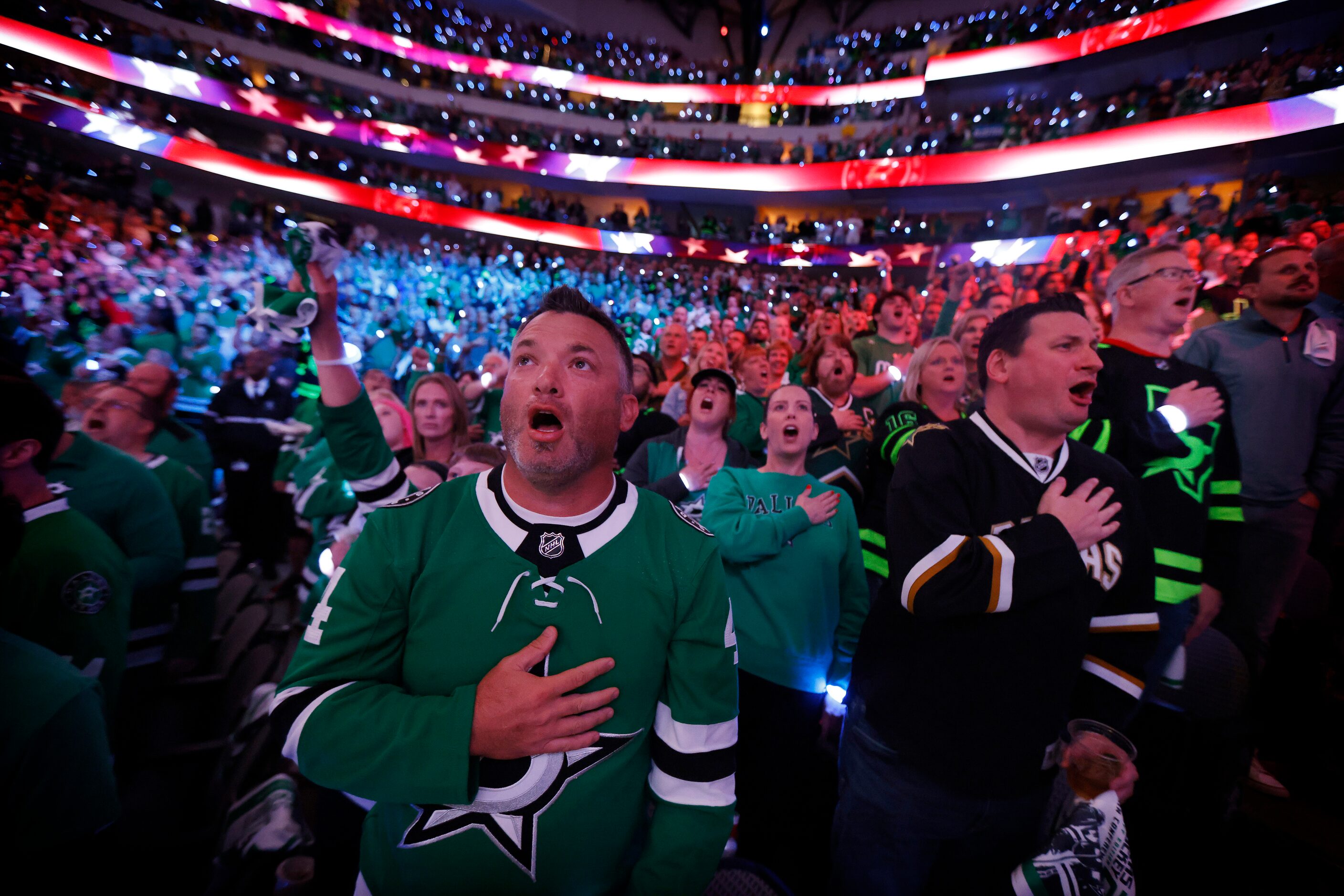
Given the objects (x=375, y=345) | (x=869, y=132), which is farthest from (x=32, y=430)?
(x=869, y=132)

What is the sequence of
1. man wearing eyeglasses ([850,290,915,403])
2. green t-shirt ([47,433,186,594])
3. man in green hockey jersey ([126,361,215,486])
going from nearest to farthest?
green t-shirt ([47,433,186,594]), man in green hockey jersey ([126,361,215,486]), man wearing eyeglasses ([850,290,915,403])

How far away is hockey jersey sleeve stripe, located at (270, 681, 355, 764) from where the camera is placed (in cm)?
97

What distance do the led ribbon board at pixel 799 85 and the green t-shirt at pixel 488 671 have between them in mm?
18020

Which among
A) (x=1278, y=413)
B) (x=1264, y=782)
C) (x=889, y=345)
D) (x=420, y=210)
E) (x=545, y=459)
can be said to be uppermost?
(x=420, y=210)

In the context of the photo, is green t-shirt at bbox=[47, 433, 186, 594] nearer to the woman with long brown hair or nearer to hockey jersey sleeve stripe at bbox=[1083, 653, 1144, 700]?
the woman with long brown hair

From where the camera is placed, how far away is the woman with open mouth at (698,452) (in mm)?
2842

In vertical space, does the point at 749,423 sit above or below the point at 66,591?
above

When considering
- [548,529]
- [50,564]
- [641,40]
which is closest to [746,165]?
[641,40]

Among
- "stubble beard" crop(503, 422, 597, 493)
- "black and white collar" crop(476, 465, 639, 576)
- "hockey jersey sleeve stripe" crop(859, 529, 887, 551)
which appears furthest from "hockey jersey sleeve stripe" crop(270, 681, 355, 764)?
"hockey jersey sleeve stripe" crop(859, 529, 887, 551)

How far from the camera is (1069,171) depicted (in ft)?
Result: 45.5

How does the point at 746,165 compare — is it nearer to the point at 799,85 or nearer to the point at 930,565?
the point at 799,85

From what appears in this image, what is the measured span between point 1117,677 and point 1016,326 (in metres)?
1.06

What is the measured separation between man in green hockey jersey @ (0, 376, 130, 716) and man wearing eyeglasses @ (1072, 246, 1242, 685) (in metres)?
3.48

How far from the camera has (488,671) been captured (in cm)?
108
